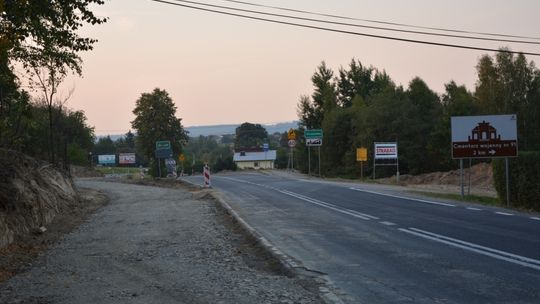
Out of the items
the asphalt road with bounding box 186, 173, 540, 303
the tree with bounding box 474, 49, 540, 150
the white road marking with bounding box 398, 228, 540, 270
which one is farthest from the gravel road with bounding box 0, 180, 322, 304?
the tree with bounding box 474, 49, 540, 150

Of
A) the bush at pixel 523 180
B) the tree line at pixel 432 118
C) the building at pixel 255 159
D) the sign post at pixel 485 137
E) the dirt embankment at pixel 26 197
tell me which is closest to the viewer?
the dirt embankment at pixel 26 197

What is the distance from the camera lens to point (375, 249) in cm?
1124

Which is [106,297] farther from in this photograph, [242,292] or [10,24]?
[10,24]

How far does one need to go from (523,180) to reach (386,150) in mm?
25102

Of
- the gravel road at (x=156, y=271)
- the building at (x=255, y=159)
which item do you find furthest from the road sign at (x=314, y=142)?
the building at (x=255, y=159)

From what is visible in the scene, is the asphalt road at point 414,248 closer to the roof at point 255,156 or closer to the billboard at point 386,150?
the billboard at point 386,150

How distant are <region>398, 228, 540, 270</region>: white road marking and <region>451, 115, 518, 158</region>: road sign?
32.3 ft

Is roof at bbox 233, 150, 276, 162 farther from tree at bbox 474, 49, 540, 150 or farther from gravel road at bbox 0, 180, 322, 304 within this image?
gravel road at bbox 0, 180, 322, 304

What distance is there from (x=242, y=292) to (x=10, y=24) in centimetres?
745

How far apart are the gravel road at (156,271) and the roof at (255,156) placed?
12545cm

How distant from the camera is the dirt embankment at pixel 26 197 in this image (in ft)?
44.6

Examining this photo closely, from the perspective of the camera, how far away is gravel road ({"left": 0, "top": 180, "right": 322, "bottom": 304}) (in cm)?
761

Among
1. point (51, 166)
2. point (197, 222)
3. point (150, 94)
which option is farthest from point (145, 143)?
point (197, 222)

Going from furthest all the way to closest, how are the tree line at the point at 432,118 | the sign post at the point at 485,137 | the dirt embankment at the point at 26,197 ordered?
the tree line at the point at 432,118, the sign post at the point at 485,137, the dirt embankment at the point at 26,197
